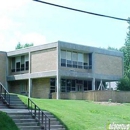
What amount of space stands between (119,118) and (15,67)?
27312 millimetres

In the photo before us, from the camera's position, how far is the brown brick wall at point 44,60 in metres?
41.0

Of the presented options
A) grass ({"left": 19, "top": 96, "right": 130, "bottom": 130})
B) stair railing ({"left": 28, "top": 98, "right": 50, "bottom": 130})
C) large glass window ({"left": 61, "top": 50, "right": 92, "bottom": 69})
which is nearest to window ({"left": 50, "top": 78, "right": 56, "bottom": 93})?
large glass window ({"left": 61, "top": 50, "right": 92, "bottom": 69})

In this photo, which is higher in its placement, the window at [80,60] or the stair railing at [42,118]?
the window at [80,60]

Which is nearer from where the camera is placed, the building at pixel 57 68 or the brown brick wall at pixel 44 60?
the brown brick wall at pixel 44 60

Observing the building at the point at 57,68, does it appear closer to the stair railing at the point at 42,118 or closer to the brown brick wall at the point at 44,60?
the brown brick wall at the point at 44,60

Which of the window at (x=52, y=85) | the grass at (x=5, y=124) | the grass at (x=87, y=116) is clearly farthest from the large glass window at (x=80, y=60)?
the grass at (x=5, y=124)

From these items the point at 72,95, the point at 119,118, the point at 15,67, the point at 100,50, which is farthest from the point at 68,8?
the point at 15,67

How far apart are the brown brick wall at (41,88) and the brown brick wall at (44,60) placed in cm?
192

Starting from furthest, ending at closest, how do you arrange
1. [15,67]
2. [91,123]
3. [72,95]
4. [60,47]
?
[15,67]
[60,47]
[72,95]
[91,123]

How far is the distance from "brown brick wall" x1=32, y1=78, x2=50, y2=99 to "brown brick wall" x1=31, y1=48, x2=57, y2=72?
1.92 meters

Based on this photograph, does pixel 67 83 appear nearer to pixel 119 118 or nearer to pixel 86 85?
pixel 86 85

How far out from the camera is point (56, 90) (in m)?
42.0

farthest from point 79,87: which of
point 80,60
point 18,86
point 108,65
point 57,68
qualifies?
point 18,86

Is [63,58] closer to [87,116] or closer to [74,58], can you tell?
[74,58]
